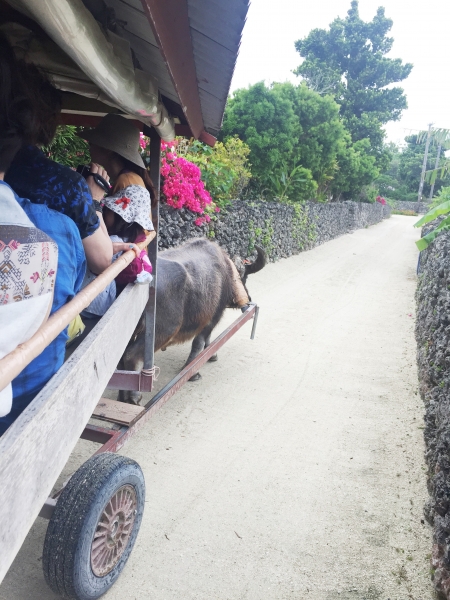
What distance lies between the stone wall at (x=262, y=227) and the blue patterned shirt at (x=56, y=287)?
523 centimetres

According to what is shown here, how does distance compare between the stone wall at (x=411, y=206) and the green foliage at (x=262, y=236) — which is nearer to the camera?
the green foliage at (x=262, y=236)

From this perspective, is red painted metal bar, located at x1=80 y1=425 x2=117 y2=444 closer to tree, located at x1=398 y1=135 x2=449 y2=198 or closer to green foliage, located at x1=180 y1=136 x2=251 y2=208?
green foliage, located at x1=180 y1=136 x2=251 y2=208

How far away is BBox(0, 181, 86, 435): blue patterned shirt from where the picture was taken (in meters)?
1.58

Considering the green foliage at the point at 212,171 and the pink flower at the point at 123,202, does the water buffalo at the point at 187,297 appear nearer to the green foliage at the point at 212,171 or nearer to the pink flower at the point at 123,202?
the pink flower at the point at 123,202

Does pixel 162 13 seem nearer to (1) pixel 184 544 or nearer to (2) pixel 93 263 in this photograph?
(2) pixel 93 263

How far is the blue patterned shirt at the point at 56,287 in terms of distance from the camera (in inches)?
62.2

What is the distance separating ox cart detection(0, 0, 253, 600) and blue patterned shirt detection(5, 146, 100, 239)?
282mm

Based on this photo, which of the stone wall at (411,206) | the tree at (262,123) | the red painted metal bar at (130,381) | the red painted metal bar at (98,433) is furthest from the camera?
the stone wall at (411,206)

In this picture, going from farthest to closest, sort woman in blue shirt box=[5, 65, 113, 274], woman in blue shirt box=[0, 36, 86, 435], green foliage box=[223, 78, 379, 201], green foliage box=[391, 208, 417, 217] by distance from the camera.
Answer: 1. green foliage box=[391, 208, 417, 217]
2. green foliage box=[223, 78, 379, 201]
3. woman in blue shirt box=[5, 65, 113, 274]
4. woman in blue shirt box=[0, 36, 86, 435]

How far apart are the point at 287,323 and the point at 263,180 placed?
26.5 ft

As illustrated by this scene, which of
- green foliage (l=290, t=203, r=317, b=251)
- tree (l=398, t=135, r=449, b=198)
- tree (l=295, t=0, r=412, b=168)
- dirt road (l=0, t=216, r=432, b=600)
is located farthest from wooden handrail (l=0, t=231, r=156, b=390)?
tree (l=398, t=135, r=449, b=198)

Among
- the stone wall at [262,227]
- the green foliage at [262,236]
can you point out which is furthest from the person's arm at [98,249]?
the green foliage at [262,236]

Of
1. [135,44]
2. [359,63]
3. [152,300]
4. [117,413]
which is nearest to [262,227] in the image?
[152,300]

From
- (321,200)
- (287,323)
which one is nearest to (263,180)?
(321,200)
